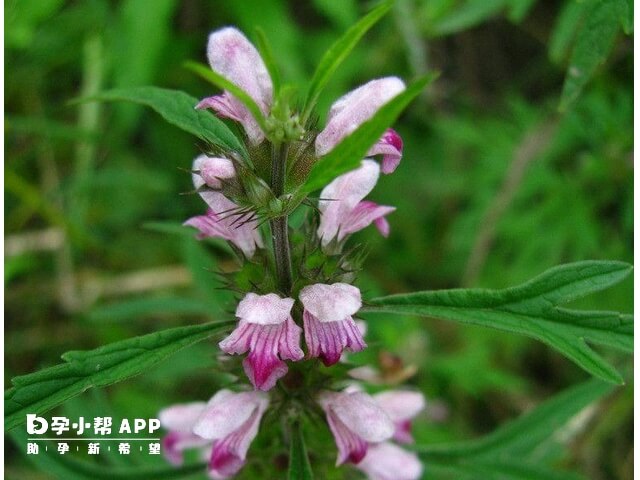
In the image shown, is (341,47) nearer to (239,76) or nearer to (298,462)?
(239,76)

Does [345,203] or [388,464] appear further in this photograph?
[388,464]

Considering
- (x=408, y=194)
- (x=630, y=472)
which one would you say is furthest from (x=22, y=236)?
(x=630, y=472)

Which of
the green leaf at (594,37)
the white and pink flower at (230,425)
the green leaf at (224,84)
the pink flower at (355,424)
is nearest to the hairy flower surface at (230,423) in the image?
the white and pink flower at (230,425)

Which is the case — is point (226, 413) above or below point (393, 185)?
below

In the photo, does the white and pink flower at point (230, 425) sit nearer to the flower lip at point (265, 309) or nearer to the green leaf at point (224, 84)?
the flower lip at point (265, 309)

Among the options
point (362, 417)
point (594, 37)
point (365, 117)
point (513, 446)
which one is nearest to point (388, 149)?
point (365, 117)

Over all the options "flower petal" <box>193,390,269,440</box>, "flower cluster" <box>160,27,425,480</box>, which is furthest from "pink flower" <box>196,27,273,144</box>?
"flower petal" <box>193,390,269,440</box>

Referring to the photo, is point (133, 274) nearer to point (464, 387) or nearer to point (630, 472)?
point (464, 387)
